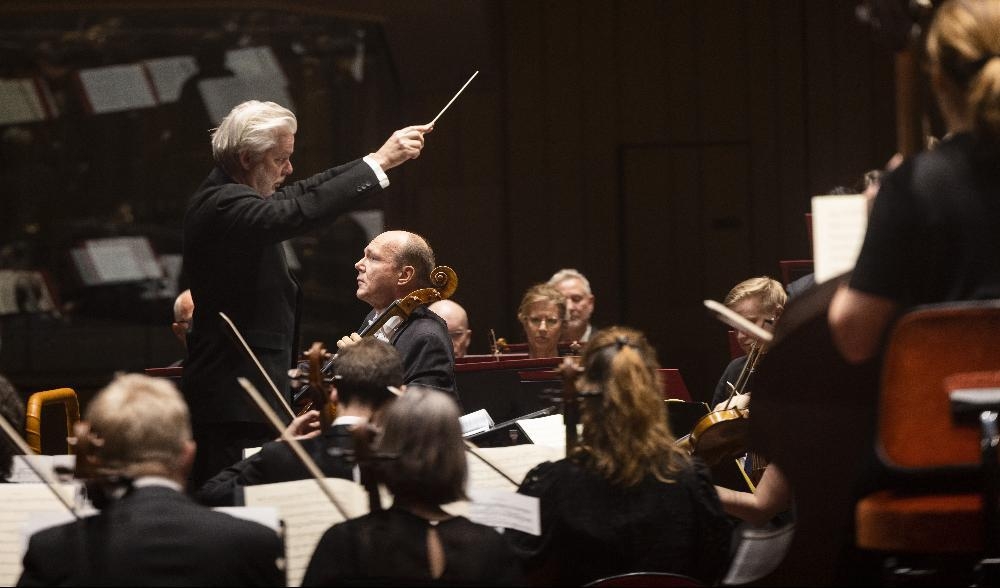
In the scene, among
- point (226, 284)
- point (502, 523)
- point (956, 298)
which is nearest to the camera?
point (956, 298)

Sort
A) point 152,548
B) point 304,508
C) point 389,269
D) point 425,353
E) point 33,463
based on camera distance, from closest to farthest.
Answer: point 152,548 < point 33,463 < point 304,508 < point 425,353 < point 389,269

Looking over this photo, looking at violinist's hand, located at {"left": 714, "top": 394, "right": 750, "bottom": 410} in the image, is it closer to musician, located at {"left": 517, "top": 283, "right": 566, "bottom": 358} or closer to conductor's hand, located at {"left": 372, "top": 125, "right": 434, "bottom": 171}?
conductor's hand, located at {"left": 372, "top": 125, "right": 434, "bottom": 171}

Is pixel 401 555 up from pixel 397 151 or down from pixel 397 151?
down

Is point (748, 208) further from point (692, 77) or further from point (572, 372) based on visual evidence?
point (572, 372)

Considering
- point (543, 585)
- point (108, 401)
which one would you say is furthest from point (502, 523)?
point (108, 401)

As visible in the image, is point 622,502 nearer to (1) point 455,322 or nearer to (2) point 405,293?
(2) point 405,293

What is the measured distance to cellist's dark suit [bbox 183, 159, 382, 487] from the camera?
131 inches

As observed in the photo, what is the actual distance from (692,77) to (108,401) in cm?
596

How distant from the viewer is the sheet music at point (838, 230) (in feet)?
7.39

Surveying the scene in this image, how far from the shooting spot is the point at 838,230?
227cm

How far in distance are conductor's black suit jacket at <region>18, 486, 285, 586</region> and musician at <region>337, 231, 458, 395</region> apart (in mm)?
1647

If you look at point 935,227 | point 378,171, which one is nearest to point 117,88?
point 378,171

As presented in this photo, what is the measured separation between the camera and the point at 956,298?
2133mm

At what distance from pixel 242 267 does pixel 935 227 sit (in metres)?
1.84
